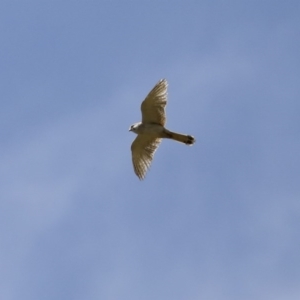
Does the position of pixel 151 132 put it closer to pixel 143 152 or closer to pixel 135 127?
pixel 135 127

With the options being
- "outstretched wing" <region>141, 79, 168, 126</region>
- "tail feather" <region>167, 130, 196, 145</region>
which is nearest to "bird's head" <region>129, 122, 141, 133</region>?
"outstretched wing" <region>141, 79, 168, 126</region>

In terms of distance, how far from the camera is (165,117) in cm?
4700

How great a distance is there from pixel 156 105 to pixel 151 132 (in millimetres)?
1026

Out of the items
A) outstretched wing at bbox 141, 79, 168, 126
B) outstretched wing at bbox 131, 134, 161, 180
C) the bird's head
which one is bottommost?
outstretched wing at bbox 131, 134, 161, 180

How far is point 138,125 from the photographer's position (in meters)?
47.3

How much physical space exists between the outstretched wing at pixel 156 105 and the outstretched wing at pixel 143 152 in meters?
0.80

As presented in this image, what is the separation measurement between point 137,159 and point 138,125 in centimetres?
132

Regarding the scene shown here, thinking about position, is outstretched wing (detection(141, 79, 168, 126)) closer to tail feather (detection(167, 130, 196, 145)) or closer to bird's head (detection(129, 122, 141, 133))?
bird's head (detection(129, 122, 141, 133))

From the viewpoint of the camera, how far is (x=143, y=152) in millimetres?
48000

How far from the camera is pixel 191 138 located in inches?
1848

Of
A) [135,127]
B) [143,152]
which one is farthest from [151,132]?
[143,152]

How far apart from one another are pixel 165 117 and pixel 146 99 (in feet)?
3.48

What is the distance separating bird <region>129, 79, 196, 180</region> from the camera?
46.4m

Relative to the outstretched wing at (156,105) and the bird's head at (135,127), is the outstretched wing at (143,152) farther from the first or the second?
the outstretched wing at (156,105)
